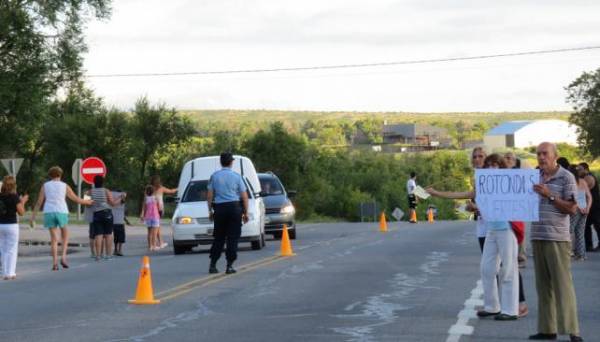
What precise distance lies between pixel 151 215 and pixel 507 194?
735 inches

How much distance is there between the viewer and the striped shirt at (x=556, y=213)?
→ 1159 centimetres

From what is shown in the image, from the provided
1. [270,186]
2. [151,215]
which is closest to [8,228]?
[151,215]

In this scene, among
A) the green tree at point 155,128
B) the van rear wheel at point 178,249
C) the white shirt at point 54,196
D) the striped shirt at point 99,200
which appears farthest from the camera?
the green tree at point 155,128

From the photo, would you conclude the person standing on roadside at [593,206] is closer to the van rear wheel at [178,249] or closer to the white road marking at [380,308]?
the white road marking at [380,308]

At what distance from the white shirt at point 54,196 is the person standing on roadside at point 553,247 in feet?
43.6

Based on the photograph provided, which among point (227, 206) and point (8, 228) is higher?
point (227, 206)

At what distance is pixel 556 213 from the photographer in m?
11.6

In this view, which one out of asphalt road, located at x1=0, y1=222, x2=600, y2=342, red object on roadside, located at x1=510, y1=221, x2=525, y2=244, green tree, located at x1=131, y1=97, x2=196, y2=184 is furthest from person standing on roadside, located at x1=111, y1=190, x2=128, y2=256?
green tree, located at x1=131, y1=97, x2=196, y2=184

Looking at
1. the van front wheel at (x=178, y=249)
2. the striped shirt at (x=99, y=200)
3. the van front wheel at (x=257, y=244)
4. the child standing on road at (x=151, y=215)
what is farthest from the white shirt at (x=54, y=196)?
the child standing on road at (x=151, y=215)

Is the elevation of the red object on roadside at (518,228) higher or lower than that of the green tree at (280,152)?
lower

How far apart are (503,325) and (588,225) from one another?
1378 cm

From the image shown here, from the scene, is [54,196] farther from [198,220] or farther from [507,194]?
[507,194]

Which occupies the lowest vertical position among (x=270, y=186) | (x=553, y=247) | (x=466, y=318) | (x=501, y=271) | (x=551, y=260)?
(x=466, y=318)

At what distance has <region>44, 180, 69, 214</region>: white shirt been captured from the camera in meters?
23.2
